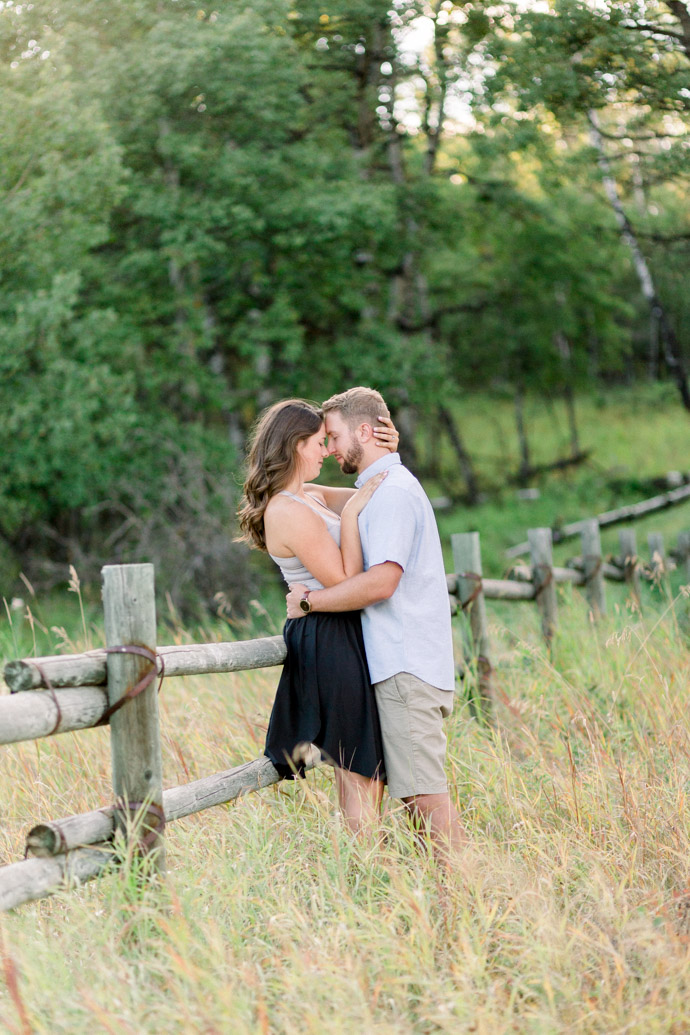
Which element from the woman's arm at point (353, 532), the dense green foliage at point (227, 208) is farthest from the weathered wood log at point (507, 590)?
the dense green foliage at point (227, 208)

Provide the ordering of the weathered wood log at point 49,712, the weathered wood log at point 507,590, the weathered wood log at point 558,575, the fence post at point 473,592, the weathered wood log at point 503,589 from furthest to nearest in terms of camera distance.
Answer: the weathered wood log at point 558,575, the weathered wood log at point 507,590, the weathered wood log at point 503,589, the fence post at point 473,592, the weathered wood log at point 49,712

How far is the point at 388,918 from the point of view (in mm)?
2789

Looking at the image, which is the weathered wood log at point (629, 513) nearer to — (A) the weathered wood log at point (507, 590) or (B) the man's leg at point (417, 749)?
(A) the weathered wood log at point (507, 590)

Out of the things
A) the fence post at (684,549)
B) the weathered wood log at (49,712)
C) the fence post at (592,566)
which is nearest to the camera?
the weathered wood log at (49,712)

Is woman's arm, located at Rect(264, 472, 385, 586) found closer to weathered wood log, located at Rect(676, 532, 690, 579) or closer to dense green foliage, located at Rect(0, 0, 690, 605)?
dense green foliage, located at Rect(0, 0, 690, 605)

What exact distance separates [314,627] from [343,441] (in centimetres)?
70

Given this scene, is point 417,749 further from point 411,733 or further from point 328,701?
point 328,701

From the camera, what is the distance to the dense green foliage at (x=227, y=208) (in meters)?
10.4

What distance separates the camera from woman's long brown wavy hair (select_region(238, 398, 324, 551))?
341cm

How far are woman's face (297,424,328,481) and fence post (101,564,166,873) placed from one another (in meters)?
0.78

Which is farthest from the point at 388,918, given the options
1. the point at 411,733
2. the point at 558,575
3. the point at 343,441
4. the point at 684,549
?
the point at 684,549

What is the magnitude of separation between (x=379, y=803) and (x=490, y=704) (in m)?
1.99

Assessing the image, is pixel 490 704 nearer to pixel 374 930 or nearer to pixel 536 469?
pixel 374 930

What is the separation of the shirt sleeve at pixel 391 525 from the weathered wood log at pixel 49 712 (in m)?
1.04
